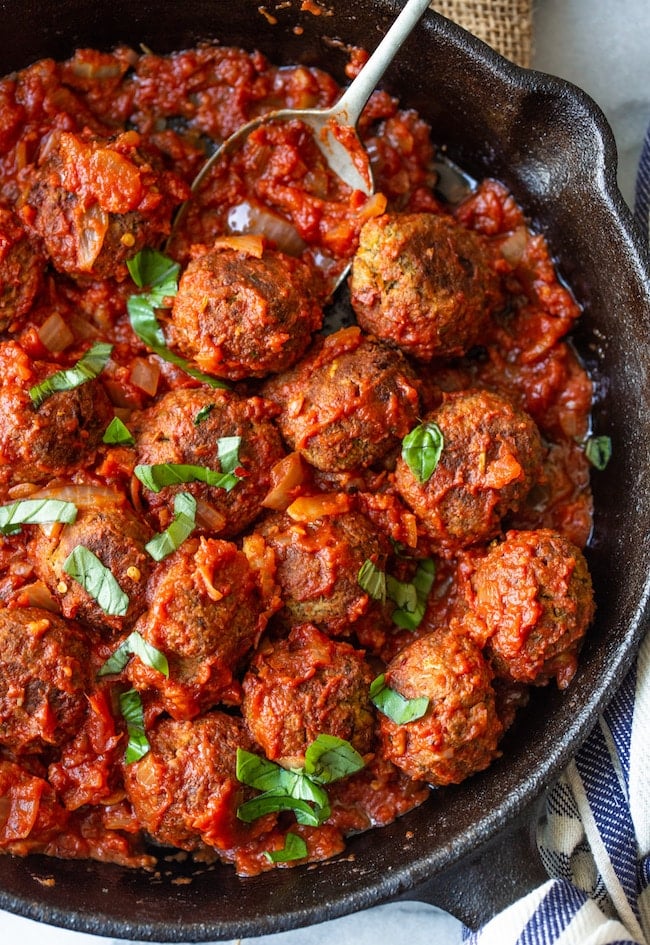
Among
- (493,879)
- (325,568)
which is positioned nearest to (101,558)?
(325,568)

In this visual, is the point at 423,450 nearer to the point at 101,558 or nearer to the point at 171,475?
the point at 171,475

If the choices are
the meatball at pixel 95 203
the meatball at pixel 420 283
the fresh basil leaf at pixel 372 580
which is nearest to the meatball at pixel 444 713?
the fresh basil leaf at pixel 372 580

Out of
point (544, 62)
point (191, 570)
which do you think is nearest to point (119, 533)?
point (191, 570)

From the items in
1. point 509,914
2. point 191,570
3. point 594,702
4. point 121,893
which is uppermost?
point 594,702

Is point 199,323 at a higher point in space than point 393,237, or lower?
lower

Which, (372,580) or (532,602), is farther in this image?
(372,580)

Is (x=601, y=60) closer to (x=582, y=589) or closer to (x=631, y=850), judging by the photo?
(x=582, y=589)
